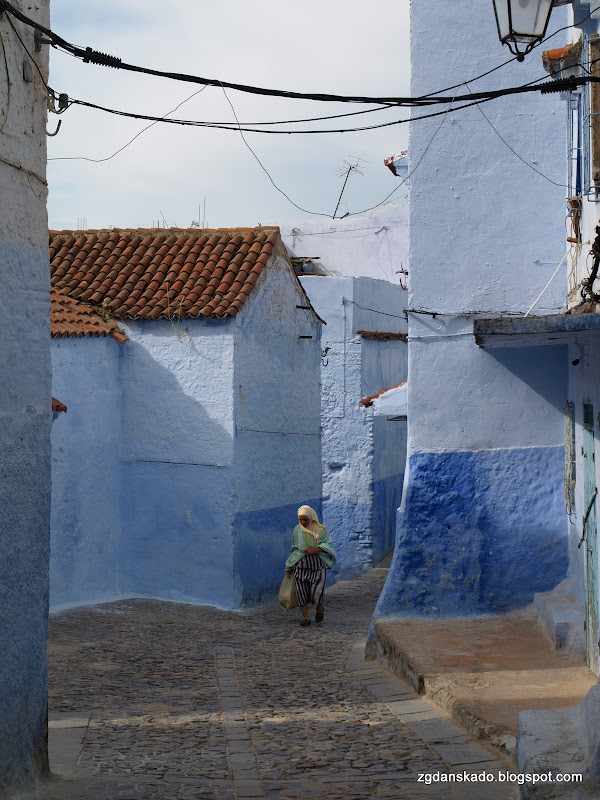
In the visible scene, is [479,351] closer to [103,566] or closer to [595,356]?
[595,356]

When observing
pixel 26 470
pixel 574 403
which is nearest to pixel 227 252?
pixel 574 403

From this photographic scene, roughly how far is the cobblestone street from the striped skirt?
43 cm

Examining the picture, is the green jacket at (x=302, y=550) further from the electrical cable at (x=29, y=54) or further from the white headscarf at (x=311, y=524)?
the electrical cable at (x=29, y=54)

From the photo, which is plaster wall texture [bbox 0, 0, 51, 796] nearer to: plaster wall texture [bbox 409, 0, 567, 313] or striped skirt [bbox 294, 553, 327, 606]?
plaster wall texture [bbox 409, 0, 567, 313]

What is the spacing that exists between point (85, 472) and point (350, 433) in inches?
277

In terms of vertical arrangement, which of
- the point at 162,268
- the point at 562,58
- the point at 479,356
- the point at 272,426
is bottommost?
the point at 272,426

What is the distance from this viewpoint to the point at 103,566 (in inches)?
592

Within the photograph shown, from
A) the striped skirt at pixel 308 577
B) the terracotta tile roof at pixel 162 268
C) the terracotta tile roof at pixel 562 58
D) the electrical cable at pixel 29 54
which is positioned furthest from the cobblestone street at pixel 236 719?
the terracotta tile roof at pixel 562 58

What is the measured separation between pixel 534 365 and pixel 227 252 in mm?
6730

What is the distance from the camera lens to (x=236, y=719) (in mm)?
8266

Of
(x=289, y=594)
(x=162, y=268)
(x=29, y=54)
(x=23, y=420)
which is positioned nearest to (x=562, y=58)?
(x=29, y=54)

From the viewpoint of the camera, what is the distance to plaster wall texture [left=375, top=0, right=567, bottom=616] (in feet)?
35.6

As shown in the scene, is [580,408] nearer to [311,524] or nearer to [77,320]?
[311,524]

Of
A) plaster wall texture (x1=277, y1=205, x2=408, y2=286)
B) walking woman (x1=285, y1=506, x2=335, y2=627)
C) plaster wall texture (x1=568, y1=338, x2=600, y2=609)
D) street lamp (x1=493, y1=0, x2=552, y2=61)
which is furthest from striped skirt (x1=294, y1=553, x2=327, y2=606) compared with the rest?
plaster wall texture (x1=277, y1=205, x2=408, y2=286)
